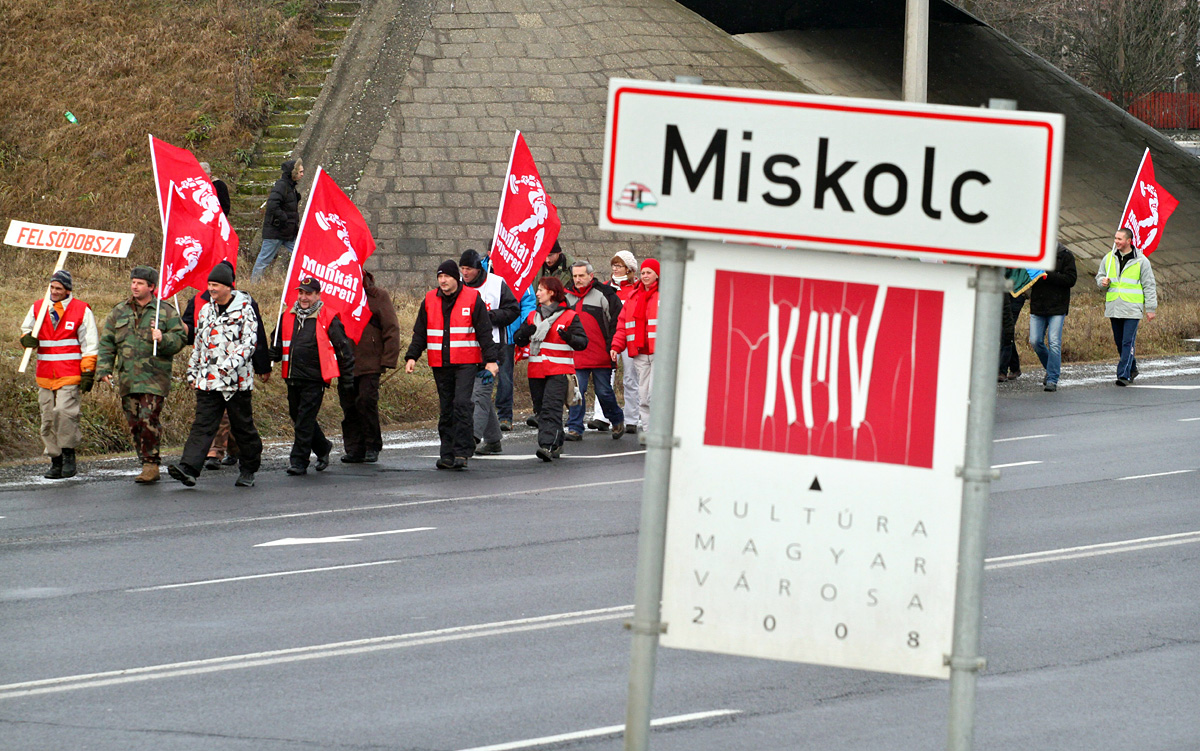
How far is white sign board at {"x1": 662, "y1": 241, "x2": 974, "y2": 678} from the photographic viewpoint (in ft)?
13.3

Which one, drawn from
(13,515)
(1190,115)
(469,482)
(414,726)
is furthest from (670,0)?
(1190,115)

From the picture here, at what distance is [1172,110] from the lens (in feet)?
200

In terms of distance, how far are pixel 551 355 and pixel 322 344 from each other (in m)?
2.47

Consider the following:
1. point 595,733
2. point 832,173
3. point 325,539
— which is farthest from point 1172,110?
point 832,173

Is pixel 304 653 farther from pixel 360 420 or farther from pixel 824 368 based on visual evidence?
pixel 360 420

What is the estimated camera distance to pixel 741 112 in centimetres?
407

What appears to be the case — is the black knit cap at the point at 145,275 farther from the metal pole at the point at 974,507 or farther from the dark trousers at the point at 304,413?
the metal pole at the point at 974,507

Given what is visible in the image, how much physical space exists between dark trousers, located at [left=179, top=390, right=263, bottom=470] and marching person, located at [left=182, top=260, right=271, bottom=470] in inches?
27.9

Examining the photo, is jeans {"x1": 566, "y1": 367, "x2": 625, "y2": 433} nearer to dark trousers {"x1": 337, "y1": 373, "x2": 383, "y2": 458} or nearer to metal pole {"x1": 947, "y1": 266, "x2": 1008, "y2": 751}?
dark trousers {"x1": 337, "y1": 373, "x2": 383, "y2": 458}

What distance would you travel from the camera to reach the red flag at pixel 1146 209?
2133 cm

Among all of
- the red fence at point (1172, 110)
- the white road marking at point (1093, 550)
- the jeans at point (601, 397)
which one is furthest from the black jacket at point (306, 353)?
the red fence at point (1172, 110)

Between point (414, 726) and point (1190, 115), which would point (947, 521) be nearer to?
point (414, 726)

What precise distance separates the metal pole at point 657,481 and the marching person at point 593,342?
12204 millimetres

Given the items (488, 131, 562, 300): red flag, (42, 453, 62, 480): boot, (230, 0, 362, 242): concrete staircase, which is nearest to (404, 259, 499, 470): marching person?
(488, 131, 562, 300): red flag
